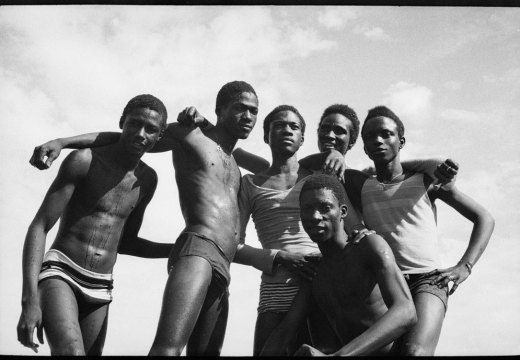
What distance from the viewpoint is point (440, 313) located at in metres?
5.83

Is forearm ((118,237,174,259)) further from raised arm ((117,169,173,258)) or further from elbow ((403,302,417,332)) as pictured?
elbow ((403,302,417,332))

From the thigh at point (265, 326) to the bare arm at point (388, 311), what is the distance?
3.72ft

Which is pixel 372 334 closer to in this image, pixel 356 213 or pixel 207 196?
pixel 356 213

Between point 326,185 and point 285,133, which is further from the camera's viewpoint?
point 285,133

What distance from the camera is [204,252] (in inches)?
233

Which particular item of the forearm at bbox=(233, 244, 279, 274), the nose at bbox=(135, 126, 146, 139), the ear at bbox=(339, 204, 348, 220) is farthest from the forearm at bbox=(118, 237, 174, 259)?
the ear at bbox=(339, 204, 348, 220)

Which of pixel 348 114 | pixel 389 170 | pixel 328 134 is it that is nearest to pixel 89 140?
pixel 328 134

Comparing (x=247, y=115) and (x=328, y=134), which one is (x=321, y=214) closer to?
(x=247, y=115)

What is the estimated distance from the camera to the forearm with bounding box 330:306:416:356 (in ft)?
16.4

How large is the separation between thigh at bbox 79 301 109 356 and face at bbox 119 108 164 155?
1.57m

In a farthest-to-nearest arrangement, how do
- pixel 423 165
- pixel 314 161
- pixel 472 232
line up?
pixel 314 161
pixel 423 165
pixel 472 232

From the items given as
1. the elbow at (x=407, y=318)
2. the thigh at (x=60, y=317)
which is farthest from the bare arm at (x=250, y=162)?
the elbow at (x=407, y=318)

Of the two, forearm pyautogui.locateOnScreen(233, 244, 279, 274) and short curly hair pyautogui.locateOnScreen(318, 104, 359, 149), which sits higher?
short curly hair pyautogui.locateOnScreen(318, 104, 359, 149)

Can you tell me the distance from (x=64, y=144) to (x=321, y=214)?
2.47 m
